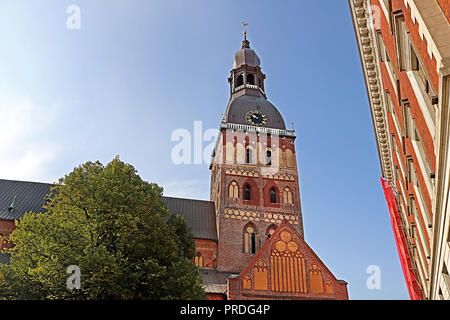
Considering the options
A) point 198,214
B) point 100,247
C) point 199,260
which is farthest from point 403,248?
A: point 198,214

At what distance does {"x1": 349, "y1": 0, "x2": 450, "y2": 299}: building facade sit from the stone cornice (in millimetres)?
39

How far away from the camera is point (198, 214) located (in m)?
37.7

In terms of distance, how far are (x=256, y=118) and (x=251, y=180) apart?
674 centimetres

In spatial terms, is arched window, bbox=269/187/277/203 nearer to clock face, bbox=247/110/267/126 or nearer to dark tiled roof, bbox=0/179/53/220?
clock face, bbox=247/110/267/126

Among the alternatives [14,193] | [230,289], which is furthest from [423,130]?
[14,193]

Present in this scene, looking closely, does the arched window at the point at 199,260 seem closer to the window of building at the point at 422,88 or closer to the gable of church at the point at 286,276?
the gable of church at the point at 286,276

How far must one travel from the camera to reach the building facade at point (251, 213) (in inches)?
1079

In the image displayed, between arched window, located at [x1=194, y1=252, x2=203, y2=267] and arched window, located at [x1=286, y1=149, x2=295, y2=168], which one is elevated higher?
arched window, located at [x1=286, y1=149, x2=295, y2=168]

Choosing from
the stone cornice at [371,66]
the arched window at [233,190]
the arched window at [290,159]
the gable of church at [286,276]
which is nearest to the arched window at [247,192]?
the arched window at [233,190]

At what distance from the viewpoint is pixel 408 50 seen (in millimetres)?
10883

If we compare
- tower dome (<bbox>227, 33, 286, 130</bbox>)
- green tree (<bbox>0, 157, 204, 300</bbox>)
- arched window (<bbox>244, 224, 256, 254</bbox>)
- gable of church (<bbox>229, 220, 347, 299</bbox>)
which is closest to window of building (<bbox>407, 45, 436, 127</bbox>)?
green tree (<bbox>0, 157, 204, 300</bbox>)

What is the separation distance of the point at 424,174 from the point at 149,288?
10.4 metres

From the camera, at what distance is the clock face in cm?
3919

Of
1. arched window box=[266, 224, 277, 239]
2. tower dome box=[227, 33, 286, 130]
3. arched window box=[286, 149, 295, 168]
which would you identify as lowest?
arched window box=[266, 224, 277, 239]
